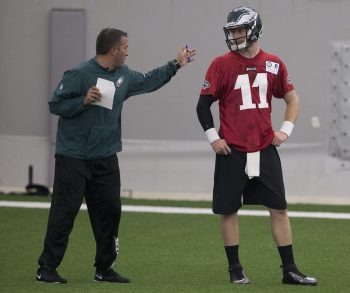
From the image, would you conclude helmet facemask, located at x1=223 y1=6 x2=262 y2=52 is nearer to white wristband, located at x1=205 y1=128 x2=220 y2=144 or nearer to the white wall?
white wristband, located at x1=205 y1=128 x2=220 y2=144

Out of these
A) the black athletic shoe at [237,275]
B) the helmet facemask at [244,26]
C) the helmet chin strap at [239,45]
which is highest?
the helmet facemask at [244,26]

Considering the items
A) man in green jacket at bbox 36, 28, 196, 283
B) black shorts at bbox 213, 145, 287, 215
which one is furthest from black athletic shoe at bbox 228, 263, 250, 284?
man in green jacket at bbox 36, 28, 196, 283

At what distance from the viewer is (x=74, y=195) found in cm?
820

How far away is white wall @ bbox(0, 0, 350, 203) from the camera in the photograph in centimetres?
1433

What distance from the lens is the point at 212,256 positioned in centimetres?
1001

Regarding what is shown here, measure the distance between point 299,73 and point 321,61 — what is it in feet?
0.94

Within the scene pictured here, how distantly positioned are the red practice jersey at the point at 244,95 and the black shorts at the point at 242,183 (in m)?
0.08

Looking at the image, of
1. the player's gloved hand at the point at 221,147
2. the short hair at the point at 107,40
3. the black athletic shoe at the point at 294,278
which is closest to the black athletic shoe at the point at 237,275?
the black athletic shoe at the point at 294,278

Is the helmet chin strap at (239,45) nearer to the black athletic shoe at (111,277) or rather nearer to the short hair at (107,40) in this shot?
the short hair at (107,40)

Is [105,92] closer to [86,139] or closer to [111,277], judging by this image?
[86,139]

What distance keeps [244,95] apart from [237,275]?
1203 millimetres

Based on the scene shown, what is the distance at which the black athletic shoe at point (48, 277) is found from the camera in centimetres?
823

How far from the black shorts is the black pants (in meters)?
0.71

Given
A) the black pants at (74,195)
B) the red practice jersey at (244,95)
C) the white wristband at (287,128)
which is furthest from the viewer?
the white wristband at (287,128)
